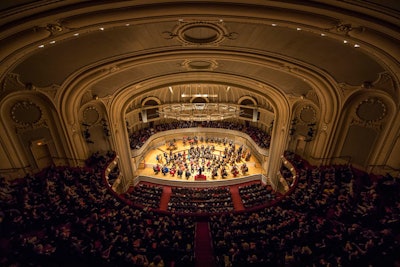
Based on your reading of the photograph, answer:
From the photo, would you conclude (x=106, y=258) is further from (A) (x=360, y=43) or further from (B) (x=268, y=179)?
(B) (x=268, y=179)

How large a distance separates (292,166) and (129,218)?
459 inches

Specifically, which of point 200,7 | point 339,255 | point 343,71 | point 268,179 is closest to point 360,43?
point 343,71

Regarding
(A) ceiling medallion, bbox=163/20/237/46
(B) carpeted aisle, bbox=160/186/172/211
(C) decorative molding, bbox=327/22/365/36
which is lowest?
(B) carpeted aisle, bbox=160/186/172/211

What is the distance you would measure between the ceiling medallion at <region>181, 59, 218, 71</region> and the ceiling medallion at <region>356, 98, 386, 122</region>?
350 inches

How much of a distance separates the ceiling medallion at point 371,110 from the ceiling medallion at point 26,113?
1899cm

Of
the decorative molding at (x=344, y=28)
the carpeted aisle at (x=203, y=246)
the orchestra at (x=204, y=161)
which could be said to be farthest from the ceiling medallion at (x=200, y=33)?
the orchestra at (x=204, y=161)

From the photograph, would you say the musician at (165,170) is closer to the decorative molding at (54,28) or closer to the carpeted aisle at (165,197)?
the carpeted aisle at (165,197)

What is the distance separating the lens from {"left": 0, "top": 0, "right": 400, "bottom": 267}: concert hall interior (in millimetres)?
5926

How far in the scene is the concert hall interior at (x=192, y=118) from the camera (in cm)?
593

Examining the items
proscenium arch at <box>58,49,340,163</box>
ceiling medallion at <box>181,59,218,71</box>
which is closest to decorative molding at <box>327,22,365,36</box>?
proscenium arch at <box>58,49,340,163</box>

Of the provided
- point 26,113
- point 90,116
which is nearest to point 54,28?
point 26,113

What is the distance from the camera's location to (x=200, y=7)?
5.82 m

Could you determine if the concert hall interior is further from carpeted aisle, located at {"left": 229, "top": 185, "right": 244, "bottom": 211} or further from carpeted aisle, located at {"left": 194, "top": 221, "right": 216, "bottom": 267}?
carpeted aisle, located at {"left": 229, "top": 185, "right": 244, "bottom": 211}

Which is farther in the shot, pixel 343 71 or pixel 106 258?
pixel 343 71
